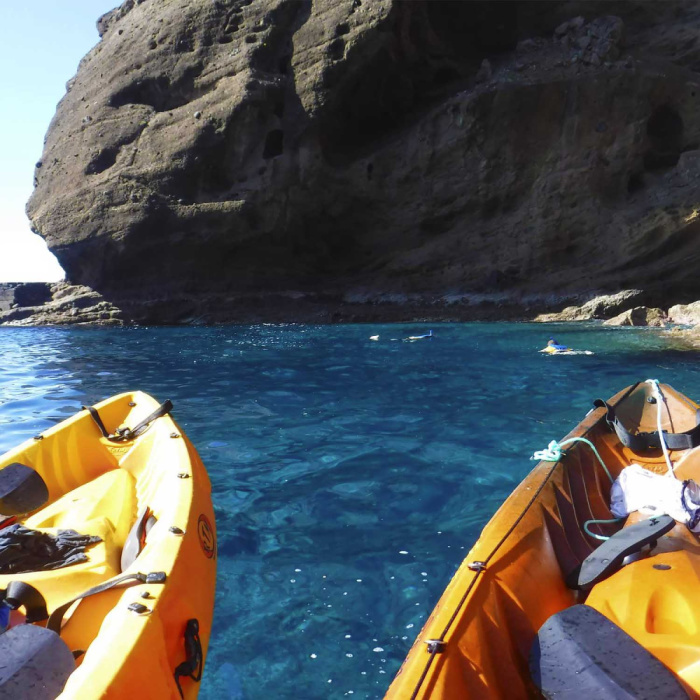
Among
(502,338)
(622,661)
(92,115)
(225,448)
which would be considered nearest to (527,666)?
(622,661)

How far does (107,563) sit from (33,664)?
3.25 feet

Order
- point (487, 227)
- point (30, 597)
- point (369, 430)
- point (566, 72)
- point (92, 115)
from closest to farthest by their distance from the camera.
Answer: point (30, 597) < point (369, 430) < point (566, 72) < point (487, 227) < point (92, 115)

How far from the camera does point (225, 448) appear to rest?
17.0 feet

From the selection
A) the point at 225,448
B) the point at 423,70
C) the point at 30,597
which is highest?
the point at 423,70

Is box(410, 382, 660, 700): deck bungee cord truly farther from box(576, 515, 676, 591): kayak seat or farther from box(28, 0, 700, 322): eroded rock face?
box(28, 0, 700, 322): eroded rock face

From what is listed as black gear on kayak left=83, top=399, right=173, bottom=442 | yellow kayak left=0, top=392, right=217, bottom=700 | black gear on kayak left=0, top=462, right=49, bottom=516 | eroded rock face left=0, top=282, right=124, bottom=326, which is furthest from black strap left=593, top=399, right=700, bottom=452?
eroded rock face left=0, top=282, right=124, bottom=326

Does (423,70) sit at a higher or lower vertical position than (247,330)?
higher

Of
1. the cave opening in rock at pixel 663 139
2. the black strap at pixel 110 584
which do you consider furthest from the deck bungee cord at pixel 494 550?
the cave opening in rock at pixel 663 139

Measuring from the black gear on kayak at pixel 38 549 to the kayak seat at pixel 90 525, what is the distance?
55 millimetres

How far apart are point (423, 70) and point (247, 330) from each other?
11893 millimetres

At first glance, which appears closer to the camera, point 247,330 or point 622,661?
point 622,661

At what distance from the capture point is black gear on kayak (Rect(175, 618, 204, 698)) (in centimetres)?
174

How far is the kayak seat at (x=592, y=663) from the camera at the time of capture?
1393mm

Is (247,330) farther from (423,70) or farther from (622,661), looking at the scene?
(622,661)
